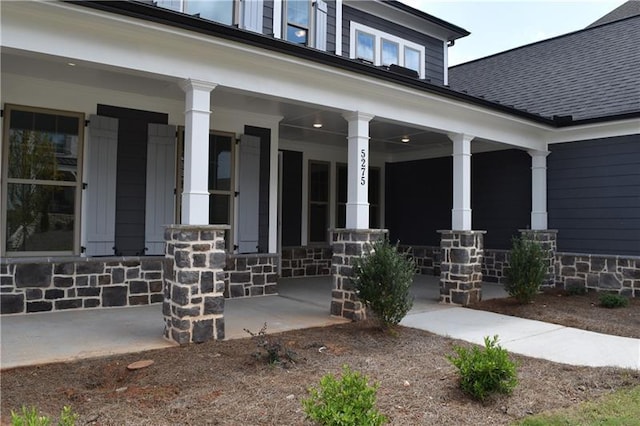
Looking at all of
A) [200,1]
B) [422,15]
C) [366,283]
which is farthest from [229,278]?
[422,15]

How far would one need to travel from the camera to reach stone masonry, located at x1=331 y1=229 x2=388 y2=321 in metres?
6.18

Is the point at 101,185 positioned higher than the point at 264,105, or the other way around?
the point at 264,105

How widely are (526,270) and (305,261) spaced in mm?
4918

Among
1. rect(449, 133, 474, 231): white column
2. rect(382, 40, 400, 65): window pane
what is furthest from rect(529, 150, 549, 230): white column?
rect(382, 40, 400, 65): window pane

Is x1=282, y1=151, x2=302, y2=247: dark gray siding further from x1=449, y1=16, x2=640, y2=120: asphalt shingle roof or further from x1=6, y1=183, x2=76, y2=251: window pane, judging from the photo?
x1=449, y1=16, x2=640, y2=120: asphalt shingle roof

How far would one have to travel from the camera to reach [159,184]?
707cm

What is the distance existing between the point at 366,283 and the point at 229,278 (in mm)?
2911

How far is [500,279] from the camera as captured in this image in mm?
10164

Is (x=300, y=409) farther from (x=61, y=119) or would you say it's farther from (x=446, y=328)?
(x=61, y=119)

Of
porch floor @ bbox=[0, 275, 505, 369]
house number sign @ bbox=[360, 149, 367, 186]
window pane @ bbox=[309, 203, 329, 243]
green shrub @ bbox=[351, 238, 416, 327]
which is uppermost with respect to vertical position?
house number sign @ bbox=[360, 149, 367, 186]

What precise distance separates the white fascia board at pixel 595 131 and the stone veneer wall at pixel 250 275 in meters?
6.04

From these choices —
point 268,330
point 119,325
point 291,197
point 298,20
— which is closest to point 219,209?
point 119,325

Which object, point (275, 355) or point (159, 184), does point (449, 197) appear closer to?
point (159, 184)

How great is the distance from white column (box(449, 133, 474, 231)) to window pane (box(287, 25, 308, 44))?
11.3 ft
